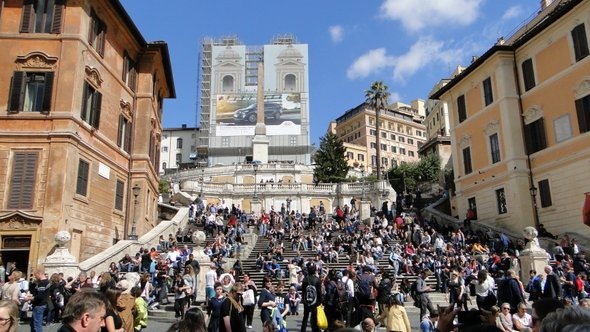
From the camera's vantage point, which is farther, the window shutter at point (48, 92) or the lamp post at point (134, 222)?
the lamp post at point (134, 222)

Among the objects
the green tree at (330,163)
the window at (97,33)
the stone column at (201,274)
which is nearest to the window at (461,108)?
the stone column at (201,274)

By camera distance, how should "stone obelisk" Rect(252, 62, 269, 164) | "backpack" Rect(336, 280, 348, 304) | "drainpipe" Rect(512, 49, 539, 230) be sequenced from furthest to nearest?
"stone obelisk" Rect(252, 62, 269, 164) < "drainpipe" Rect(512, 49, 539, 230) < "backpack" Rect(336, 280, 348, 304)

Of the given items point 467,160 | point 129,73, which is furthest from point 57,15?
point 467,160

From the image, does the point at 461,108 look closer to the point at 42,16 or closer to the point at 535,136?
the point at 535,136

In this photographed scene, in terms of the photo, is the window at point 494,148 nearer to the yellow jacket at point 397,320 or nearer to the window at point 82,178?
the window at point 82,178

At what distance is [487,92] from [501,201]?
22.9 ft

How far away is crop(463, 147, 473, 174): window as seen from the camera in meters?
32.1

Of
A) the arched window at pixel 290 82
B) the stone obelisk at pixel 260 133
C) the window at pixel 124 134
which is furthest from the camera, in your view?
the arched window at pixel 290 82

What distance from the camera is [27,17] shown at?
20.3 metres

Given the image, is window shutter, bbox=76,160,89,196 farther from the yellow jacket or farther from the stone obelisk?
the stone obelisk

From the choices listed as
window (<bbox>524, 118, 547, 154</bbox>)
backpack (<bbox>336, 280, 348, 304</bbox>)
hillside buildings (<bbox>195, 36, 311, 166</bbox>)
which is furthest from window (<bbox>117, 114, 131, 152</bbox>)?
hillside buildings (<bbox>195, 36, 311, 166</bbox>)

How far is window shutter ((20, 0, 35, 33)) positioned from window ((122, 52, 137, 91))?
559cm

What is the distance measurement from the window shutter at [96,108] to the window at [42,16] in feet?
10.3

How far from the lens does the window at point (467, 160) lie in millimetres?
32125
